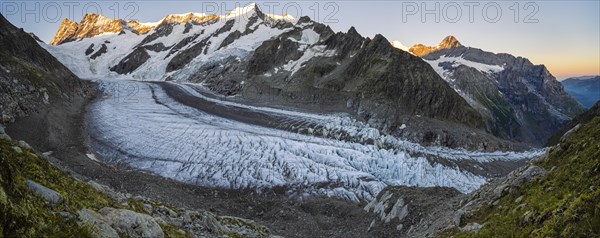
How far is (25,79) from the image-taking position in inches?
2030

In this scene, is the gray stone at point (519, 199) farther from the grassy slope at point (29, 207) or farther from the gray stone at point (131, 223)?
the grassy slope at point (29, 207)

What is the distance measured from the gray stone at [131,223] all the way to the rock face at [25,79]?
38.9m

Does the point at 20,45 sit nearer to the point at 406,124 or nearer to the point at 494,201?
the point at 406,124

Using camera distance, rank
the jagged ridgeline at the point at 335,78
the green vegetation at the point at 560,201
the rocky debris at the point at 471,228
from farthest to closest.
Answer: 1. the jagged ridgeline at the point at 335,78
2. the rocky debris at the point at 471,228
3. the green vegetation at the point at 560,201

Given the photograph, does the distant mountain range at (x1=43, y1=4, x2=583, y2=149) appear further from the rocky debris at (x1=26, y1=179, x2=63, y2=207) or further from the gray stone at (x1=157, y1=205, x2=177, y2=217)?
the rocky debris at (x1=26, y1=179, x2=63, y2=207)

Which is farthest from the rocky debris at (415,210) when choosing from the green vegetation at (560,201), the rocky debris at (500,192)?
the green vegetation at (560,201)

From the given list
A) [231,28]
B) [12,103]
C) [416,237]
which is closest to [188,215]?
[416,237]

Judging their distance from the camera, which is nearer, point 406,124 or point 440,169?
point 440,169

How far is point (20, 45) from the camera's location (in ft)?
238

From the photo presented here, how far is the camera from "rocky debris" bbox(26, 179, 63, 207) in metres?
7.89

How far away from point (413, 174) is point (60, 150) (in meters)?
34.4

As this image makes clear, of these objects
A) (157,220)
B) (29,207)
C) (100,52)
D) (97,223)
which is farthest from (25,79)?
(100,52)

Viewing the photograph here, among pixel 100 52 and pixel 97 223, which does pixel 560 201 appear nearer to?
pixel 97 223

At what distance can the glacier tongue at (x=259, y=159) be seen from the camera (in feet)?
112
